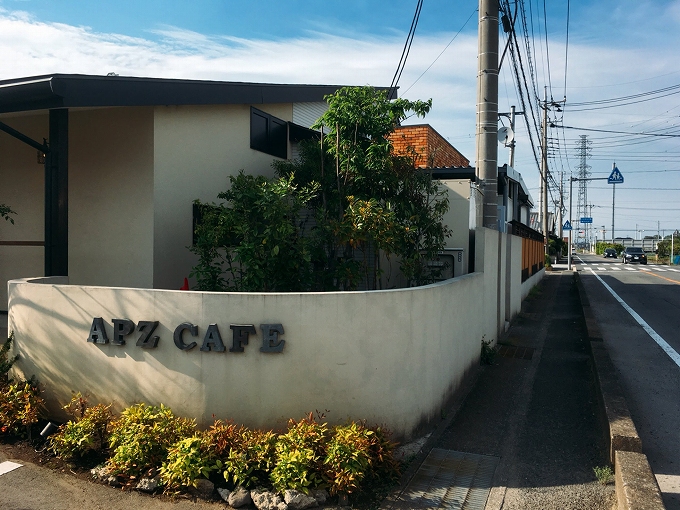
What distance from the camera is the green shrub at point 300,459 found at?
4.99 meters

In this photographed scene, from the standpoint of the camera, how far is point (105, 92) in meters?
7.53

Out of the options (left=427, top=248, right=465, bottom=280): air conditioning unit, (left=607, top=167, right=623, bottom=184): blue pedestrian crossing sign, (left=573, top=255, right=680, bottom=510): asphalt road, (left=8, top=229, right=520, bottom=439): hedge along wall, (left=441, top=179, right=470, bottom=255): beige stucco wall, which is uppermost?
(left=607, top=167, right=623, bottom=184): blue pedestrian crossing sign

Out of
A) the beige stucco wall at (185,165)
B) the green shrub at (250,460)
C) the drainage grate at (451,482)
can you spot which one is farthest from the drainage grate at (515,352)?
the green shrub at (250,460)

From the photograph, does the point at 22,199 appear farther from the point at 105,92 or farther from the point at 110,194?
the point at 105,92

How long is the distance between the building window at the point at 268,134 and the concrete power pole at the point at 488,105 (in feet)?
12.7

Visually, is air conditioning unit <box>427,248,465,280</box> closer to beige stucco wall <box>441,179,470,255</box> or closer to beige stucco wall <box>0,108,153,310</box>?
beige stucco wall <box>441,179,470,255</box>

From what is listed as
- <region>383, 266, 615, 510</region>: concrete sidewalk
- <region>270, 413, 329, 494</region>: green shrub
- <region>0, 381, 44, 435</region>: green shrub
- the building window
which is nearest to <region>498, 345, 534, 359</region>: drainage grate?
<region>383, 266, 615, 510</region>: concrete sidewalk

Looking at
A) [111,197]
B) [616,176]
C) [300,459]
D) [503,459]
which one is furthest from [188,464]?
[616,176]

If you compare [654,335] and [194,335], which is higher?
[194,335]

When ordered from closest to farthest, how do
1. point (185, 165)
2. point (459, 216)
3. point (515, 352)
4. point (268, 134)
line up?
point (185, 165), point (459, 216), point (515, 352), point (268, 134)

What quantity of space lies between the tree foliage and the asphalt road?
3.56 meters

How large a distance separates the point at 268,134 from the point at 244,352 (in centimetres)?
632

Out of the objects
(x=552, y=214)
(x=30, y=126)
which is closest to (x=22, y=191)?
(x=30, y=126)

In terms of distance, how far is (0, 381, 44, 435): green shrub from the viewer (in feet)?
20.1
